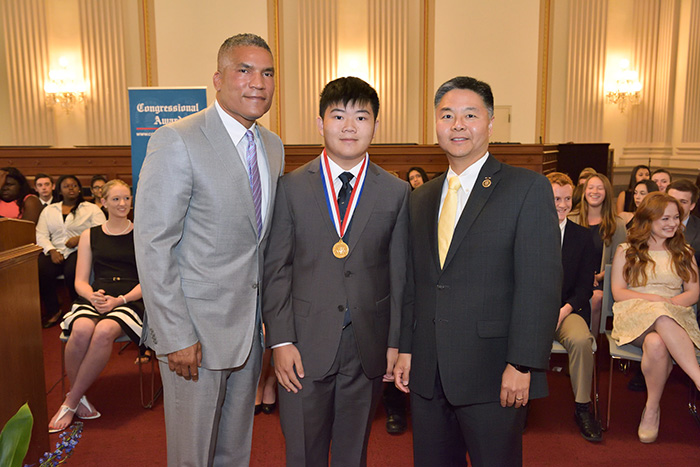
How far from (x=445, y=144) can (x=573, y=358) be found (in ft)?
6.94

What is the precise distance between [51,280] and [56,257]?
232 millimetres

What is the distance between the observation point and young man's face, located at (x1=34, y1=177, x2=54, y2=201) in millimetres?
6547

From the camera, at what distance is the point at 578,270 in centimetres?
374

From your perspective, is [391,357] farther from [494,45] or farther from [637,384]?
[494,45]

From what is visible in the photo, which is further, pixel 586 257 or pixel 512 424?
pixel 586 257

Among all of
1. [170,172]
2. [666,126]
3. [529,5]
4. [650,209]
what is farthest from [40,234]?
[666,126]

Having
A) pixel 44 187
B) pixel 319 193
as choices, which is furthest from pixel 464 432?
pixel 44 187

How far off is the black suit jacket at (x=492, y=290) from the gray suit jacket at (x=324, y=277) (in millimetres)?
169

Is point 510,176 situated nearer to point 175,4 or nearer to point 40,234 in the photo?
point 40,234

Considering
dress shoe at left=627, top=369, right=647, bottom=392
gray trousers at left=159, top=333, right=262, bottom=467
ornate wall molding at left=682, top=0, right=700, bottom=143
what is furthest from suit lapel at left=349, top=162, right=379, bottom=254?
ornate wall molding at left=682, top=0, right=700, bottom=143

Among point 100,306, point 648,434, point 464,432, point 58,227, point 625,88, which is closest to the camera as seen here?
point 464,432

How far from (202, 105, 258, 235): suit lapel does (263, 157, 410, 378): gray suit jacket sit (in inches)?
4.2

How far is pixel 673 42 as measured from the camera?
10.2m

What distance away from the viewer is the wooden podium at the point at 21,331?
91.5 inches
